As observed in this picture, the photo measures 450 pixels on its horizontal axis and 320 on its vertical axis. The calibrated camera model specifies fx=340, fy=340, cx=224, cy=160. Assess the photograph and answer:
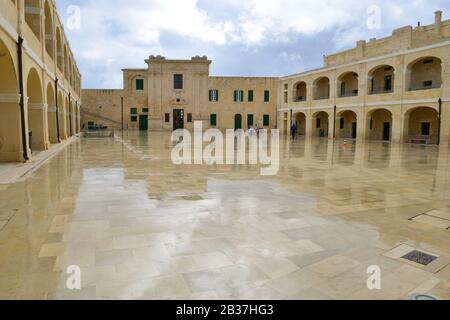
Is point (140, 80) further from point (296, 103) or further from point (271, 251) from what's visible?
point (271, 251)

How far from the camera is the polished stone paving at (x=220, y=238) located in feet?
10.3

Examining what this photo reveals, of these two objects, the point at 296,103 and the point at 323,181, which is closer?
the point at 323,181

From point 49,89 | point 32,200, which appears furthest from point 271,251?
point 49,89

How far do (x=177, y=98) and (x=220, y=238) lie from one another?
1575 inches

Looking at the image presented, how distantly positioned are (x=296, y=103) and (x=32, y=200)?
1414 inches

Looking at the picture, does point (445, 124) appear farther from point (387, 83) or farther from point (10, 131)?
point (10, 131)

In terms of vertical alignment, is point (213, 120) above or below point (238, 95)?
below

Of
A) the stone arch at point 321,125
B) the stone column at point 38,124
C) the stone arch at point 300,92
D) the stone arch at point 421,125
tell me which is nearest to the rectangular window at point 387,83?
the stone arch at point 421,125

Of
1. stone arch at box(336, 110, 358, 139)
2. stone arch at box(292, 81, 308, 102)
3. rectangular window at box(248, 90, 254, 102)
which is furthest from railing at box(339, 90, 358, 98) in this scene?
rectangular window at box(248, 90, 254, 102)

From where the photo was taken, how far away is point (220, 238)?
436cm

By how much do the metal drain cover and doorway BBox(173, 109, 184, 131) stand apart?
40617 millimetres

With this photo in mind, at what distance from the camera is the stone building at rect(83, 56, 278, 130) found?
140ft

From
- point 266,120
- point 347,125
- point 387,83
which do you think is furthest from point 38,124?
point 266,120
